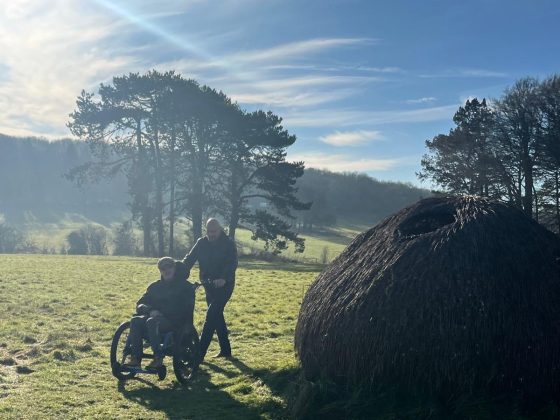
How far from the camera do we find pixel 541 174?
29750 millimetres

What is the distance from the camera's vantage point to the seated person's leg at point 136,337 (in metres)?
6.99

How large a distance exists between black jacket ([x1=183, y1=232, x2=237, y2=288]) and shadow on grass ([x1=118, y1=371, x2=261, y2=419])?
1626 mm

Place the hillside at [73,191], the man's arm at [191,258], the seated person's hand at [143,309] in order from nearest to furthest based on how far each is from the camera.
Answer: the seated person's hand at [143,309], the man's arm at [191,258], the hillside at [73,191]

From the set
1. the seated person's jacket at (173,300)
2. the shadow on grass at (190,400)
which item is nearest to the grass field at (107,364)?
the shadow on grass at (190,400)

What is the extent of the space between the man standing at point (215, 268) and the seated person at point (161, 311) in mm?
739

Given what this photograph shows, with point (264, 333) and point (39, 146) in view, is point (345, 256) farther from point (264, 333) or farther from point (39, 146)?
point (39, 146)

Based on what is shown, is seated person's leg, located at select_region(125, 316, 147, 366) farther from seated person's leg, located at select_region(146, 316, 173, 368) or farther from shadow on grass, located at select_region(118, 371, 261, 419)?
shadow on grass, located at select_region(118, 371, 261, 419)

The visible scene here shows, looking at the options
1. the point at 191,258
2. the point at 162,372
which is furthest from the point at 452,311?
the point at 191,258

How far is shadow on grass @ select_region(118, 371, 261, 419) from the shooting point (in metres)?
6.06

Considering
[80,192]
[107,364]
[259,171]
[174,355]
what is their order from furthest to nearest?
[80,192] < [259,171] < [107,364] < [174,355]

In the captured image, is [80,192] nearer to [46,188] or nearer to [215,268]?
[46,188]

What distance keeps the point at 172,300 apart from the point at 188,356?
2.97 ft

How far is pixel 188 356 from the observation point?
7.55m

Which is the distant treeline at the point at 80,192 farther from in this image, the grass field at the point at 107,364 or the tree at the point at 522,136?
the grass field at the point at 107,364
